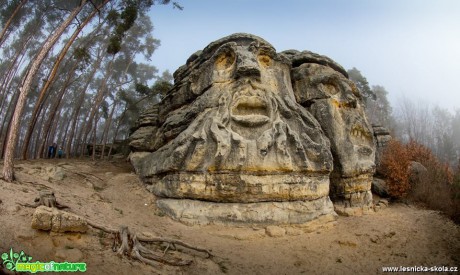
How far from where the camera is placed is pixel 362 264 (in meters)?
8.19

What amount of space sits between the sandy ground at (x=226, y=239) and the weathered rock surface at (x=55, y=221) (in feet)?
0.45

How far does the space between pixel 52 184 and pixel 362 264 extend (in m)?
10.7

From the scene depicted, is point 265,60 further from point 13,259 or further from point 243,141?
point 13,259

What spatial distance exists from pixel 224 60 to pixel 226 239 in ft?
24.5

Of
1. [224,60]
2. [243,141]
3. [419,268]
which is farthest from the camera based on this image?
[224,60]

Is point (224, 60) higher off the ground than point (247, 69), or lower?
higher

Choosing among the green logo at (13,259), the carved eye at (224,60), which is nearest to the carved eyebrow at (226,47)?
the carved eye at (224,60)

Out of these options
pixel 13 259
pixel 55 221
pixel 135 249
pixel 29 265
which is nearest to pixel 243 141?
pixel 135 249

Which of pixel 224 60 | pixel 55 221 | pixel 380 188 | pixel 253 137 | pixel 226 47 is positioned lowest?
pixel 55 221

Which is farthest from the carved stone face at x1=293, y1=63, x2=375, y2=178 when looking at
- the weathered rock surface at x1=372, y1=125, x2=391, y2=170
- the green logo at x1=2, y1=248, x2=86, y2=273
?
the green logo at x1=2, y1=248, x2=86, y2=273

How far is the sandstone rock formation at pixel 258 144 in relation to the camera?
9.61 metres

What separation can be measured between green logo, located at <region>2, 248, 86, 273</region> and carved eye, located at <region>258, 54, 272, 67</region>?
10014 mm

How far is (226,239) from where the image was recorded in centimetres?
864

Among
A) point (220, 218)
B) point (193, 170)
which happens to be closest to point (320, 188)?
point (220, 218)
